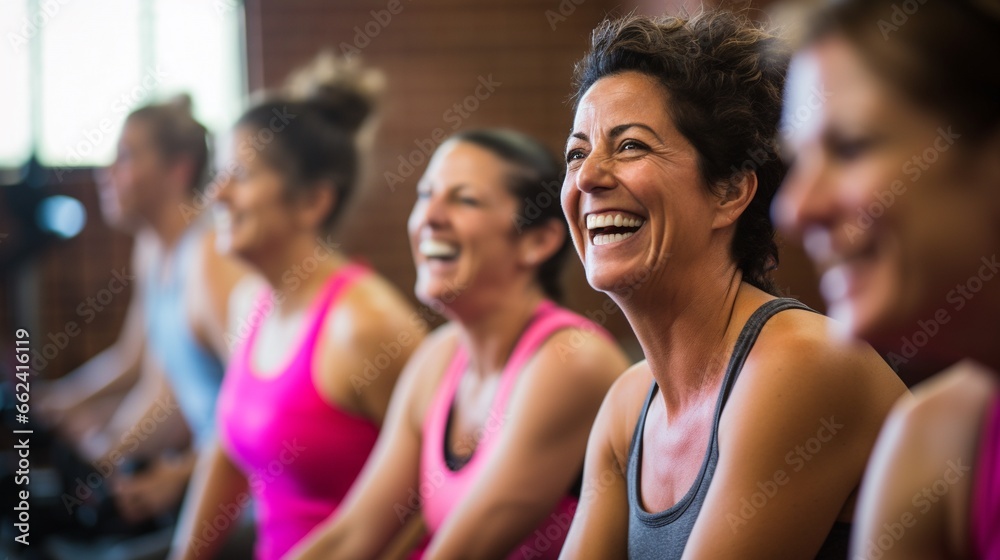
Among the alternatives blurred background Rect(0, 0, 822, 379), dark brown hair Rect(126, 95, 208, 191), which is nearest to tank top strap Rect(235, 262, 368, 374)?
dark brown hair Rect(126, 95, 208, 191)

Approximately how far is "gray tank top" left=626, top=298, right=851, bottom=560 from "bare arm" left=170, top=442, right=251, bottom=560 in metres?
1.50

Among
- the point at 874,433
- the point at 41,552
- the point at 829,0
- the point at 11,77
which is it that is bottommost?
the point at 41,552

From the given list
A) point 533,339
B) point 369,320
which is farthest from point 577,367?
point 369,320

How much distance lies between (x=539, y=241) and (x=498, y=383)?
0.98ft

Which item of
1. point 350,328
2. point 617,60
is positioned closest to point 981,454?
point 617,60

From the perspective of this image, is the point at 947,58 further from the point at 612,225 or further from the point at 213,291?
the point at 213,291

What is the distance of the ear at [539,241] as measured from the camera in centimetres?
202

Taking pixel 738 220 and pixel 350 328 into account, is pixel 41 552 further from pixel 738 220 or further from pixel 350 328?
pixel 738 220

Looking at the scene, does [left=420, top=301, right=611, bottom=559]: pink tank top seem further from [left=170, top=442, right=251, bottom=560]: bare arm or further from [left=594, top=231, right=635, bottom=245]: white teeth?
[left=170, top=442, right=251, bottom=560]: bare arm

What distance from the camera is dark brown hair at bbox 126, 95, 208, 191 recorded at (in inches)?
138

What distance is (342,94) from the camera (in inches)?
103

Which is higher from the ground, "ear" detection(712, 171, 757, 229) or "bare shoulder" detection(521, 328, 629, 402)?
"ear" detection(712, 171, 757, 229)

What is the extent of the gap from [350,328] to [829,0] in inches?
64.4

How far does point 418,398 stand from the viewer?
213cm
